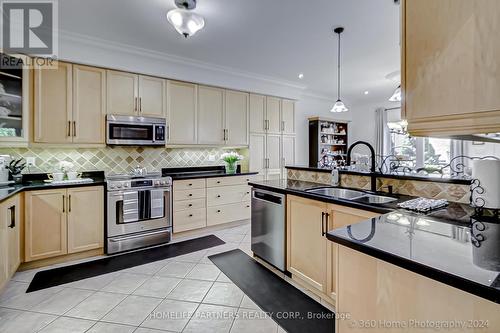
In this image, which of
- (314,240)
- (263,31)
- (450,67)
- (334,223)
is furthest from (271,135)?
(450,67)

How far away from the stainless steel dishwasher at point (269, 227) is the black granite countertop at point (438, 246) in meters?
1.22

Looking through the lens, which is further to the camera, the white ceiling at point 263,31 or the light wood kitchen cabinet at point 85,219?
the light wood kitchen cabinet at point 85,219

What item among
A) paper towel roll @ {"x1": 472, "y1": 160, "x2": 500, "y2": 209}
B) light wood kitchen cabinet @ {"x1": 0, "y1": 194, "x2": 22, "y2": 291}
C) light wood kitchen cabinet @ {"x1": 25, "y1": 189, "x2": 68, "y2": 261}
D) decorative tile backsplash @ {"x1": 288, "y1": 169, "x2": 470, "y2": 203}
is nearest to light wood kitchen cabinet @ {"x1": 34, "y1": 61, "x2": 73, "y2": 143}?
light wood kitchen cabinet @ {"x1": 25, "y1": 189, "x2": 68, "y2": 261}

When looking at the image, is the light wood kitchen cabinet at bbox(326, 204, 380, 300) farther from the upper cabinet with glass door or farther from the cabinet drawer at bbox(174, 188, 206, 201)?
the upper cabinet with glass door

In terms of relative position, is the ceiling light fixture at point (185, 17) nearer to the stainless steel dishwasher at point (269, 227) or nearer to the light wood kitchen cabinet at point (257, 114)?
the stainless steel dishwasher at point (269, 227)

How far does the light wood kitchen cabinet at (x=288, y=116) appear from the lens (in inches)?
202

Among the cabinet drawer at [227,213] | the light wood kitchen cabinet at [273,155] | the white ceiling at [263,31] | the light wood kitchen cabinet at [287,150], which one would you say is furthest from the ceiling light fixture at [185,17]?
the light wood kitchen cabinet at [287,150]

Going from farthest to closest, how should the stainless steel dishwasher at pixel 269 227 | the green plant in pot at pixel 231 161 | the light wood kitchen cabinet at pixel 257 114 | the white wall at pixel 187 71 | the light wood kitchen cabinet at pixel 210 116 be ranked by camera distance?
the light wood kitchen cabinet at pixel 257 114 → the green plant in pot at pixel 231 161 → the light wood kitchen cabinet at pixel 210 116 → the white wall at pixel 187 71 → the stainless steel dishwasher at pixel 269 227

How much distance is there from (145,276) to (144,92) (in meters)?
2.53

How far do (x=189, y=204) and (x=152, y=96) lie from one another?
1.74 metres

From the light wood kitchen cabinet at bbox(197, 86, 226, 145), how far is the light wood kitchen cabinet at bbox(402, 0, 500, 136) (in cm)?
354

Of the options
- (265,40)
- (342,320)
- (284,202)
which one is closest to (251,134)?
(265,40)

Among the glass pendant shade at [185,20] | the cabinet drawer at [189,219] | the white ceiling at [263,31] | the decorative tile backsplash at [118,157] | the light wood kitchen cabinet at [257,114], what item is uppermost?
the white ceiling at [263,31]

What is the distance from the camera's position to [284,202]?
2.45 meters
